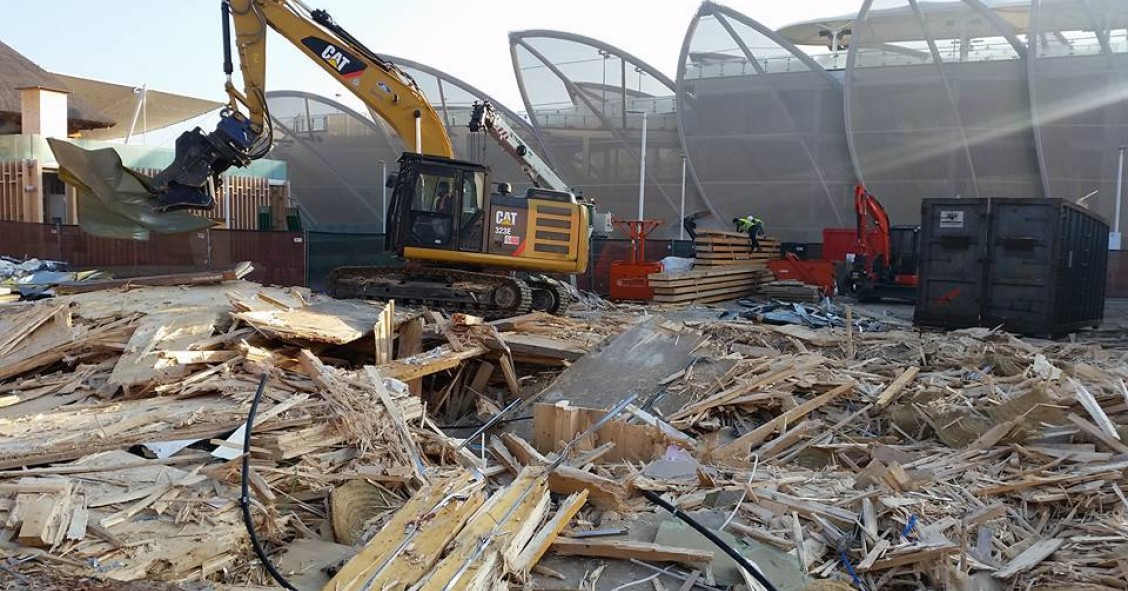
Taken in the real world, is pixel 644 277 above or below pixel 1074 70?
below

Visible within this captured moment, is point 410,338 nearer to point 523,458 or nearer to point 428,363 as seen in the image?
point 428,363

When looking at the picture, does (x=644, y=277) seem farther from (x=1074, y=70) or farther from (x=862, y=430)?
(x=1074, y=70)

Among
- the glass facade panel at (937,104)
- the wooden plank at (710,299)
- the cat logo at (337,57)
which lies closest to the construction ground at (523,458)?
the cat logo at (337,57)

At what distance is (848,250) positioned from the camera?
80.2 feet

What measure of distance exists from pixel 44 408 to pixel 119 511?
10.0ft

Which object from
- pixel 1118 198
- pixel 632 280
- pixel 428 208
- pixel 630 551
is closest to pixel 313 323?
pixel 428 208

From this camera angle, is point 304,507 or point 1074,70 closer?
point 304,507

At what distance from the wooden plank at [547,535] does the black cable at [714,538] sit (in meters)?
0.46

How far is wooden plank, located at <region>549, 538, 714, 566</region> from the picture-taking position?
4785mm

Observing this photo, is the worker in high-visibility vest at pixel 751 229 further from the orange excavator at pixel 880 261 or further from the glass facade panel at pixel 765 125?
the glass facade panel at pixel 765 125

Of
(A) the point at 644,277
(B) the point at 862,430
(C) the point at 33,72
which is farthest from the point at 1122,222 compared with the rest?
(C) the point at 33,72

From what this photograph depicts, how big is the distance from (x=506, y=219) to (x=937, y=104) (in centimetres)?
1982

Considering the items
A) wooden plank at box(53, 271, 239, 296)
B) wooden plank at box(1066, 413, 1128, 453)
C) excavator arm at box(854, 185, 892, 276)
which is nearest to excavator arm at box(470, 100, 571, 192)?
wooden plank at box(53, 271, 239, 296)

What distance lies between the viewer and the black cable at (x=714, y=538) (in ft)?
14.9
